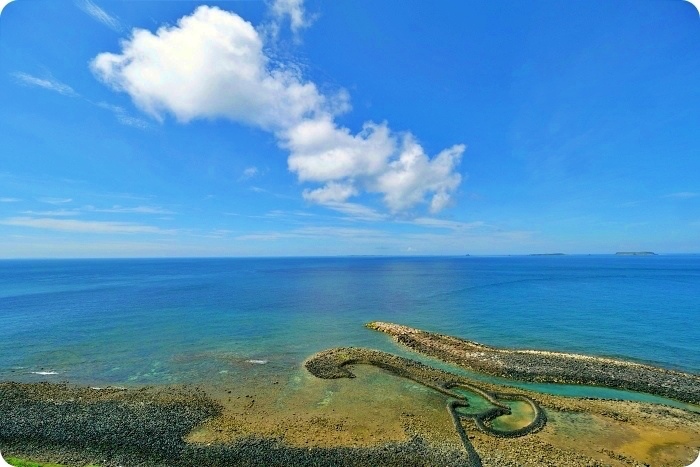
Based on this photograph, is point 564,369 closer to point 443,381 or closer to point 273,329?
point 443,381

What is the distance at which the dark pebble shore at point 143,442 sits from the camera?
51.8 ft

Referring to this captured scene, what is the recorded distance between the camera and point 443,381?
24625 millimetres

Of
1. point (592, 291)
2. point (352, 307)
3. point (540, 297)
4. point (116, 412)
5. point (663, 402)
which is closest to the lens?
point (116, 412)

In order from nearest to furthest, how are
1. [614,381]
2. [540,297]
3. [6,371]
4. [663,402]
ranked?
1. [663,402]
2. [614,381]
3. [6,371]
4. [540,297]

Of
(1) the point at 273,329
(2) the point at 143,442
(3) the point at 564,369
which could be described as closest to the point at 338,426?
(2) the point at 143,442

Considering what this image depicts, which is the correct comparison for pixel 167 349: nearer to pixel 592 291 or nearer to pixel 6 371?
pixel 6 371

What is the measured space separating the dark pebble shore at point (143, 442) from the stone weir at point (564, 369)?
13756 millimetres

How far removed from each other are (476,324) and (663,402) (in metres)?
21.2

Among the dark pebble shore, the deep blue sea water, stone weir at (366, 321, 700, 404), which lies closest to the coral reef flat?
the dark pebble shore

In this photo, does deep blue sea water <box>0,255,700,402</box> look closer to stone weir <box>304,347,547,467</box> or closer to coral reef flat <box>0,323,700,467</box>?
stone weir <box>304,347,547,467</box>

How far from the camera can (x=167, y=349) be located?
32.8 meters

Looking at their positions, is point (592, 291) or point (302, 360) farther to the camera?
point (592, 291)

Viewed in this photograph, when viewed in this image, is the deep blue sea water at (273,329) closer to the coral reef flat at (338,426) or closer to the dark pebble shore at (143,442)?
the coral reef flat at (338,426)

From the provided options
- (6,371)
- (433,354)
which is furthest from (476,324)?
(6,371)
